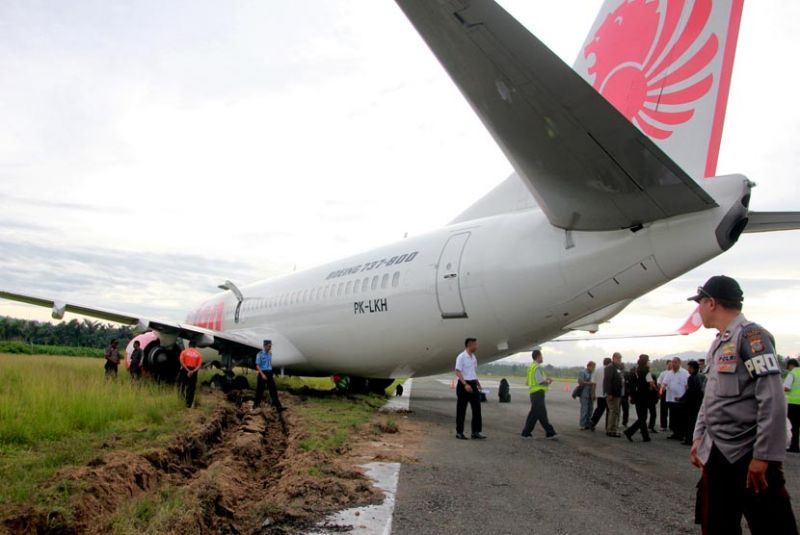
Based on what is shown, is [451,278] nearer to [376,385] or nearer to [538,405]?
[538,405]

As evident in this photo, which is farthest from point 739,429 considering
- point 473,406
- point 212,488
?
point 473,406

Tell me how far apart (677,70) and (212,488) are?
250 inches

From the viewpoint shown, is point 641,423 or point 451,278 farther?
point 641,423

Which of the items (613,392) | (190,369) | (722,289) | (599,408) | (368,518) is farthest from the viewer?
(599,408)

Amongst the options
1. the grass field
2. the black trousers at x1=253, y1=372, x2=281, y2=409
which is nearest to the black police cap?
the grass field

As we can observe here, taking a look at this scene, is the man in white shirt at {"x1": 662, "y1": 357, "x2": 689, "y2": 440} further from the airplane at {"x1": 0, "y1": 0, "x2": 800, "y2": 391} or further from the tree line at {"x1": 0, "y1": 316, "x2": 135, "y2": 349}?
the tree line at {"x1": 0, "y1": 316, "x2": 135, "y2": 349}

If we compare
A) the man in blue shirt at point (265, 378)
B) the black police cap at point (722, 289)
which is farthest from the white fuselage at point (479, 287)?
Answer: the black police cap at point (722, 289)

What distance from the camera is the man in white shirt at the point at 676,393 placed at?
1019 cm

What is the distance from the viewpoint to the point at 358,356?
37.9ft

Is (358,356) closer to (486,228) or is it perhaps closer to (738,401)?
(486,228)

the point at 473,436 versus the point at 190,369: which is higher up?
the point at 190,369

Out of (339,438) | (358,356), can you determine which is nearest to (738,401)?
(339,438)

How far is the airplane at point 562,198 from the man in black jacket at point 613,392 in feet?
6.58

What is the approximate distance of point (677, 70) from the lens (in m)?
6.64
